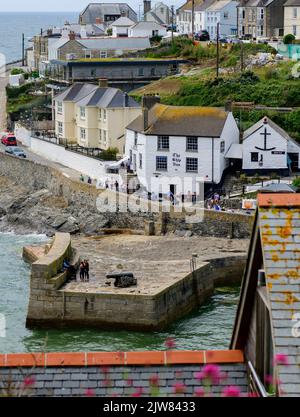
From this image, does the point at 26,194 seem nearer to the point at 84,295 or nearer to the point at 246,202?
the point at 246,202

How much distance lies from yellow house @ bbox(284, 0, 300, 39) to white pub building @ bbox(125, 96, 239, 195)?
28.8m

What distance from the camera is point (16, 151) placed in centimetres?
6012

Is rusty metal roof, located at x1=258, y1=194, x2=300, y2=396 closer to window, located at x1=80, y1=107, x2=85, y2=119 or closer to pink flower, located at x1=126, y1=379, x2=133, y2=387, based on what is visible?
pink flower, located at x1=126, y1=379, x2=133, y2=387

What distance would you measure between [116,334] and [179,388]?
2249 cm

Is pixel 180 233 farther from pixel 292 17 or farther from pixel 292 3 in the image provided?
pixel 292 3

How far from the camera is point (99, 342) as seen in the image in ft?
97.5

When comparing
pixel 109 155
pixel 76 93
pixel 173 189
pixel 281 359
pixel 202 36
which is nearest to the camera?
pixel 281 359

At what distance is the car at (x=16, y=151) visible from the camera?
59.3 meters

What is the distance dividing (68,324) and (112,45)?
176 ft

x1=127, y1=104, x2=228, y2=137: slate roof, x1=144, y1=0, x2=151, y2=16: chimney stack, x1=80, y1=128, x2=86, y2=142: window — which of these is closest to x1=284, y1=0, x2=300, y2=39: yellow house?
x1=80, y1=128, x2=86, y2=142: window

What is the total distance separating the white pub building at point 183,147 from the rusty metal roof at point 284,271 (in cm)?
4008

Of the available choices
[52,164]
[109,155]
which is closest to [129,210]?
[109,155]

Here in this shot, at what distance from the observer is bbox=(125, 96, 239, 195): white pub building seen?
4903 cm

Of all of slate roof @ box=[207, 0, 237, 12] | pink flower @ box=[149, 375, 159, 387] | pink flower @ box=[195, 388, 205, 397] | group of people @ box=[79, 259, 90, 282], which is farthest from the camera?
slate roof @ box=[207, 0, 237, 12]
